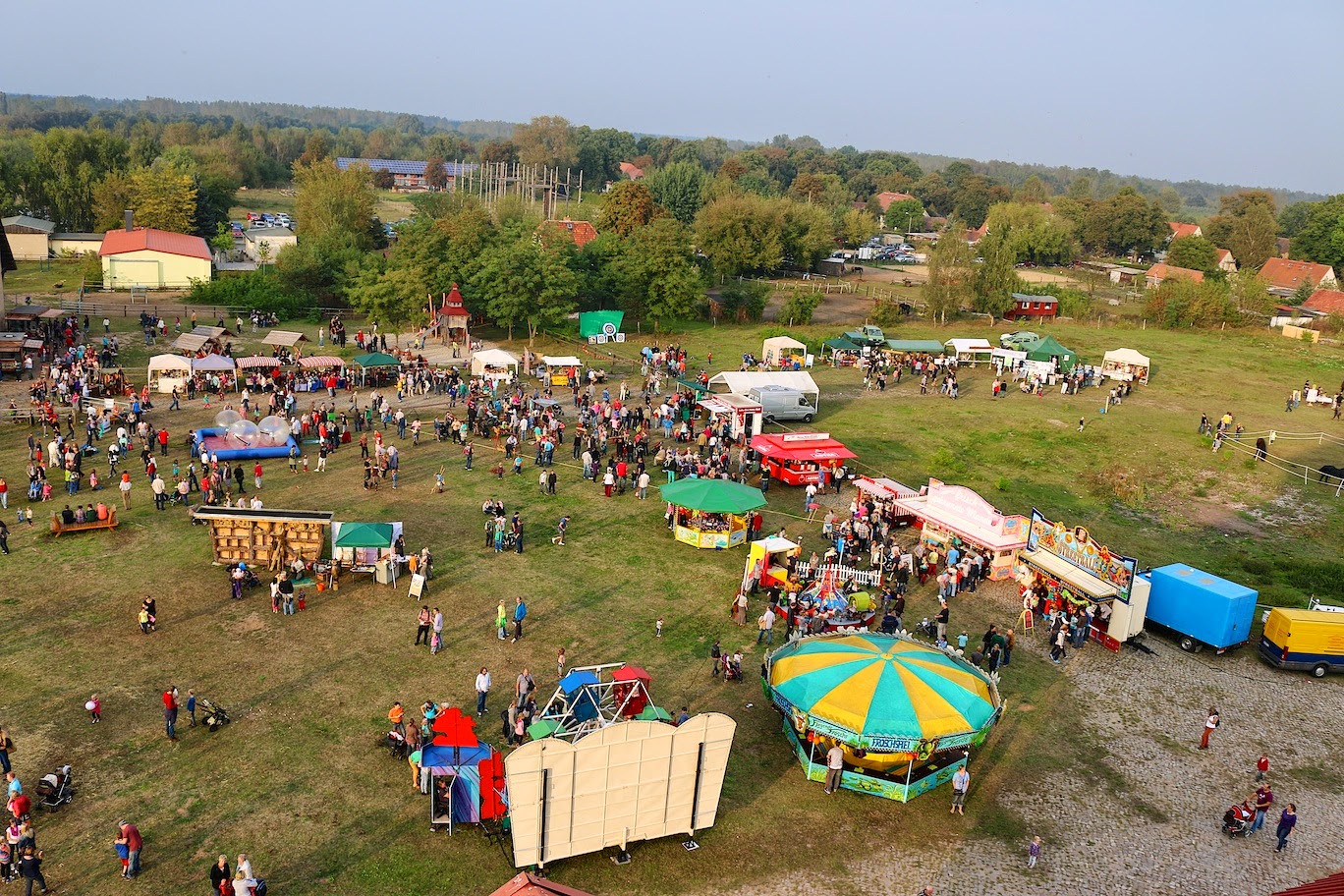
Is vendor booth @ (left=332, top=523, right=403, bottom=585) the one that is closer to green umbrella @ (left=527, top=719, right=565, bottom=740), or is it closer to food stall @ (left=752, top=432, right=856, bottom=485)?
green umbrella @ (left=527, top=719, right=565, bottom=740)

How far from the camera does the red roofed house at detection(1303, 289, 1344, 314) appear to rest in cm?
6519

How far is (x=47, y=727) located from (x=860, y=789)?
1189 centimetres

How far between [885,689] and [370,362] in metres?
25.1

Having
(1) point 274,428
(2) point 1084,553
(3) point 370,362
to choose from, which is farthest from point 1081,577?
(3) point 370,362

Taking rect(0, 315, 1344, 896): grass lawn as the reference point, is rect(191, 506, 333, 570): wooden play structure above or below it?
above

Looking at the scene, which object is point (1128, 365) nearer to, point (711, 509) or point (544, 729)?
point (711, 509)

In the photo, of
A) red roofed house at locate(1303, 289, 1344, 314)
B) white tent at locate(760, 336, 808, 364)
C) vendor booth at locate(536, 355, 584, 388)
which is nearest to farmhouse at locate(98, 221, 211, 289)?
vendor booth at locate(536, 355, 584, 388)

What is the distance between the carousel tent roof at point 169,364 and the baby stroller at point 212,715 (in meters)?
20.7

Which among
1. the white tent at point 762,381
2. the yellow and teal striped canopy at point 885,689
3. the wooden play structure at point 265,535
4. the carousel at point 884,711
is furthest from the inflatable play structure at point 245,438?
the carousel at point 884,711

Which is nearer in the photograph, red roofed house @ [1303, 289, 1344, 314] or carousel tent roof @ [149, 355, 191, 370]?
carousel tent roof @ [149, 355, 191, 370]

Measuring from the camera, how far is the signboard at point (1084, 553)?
1922 centimetres

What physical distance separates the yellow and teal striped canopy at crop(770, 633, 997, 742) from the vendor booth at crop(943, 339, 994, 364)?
1197 inches

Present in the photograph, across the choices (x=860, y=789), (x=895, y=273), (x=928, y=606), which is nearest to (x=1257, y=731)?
(x=928, y=606)

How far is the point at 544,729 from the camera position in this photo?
531 inches
